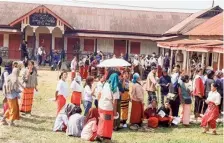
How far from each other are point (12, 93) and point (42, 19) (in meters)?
22.1

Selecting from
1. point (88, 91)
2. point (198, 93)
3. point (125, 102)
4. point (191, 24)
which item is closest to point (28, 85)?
point (88, 91)

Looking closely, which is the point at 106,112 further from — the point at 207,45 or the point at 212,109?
the point at 207,45

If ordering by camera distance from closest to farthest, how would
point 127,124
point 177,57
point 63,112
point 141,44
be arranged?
1. point 63,112
2. point 127,124
3. point 177,57
4. point 141,44

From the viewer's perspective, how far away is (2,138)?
30.0 ft

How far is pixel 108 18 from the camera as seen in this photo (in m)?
36.2

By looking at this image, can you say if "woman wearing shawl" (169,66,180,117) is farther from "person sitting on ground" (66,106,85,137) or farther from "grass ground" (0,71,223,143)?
"person sitting on ground" (66,106,85,137)

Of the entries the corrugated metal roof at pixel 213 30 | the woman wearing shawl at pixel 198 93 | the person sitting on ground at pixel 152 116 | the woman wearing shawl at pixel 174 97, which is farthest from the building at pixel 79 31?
the person sitting on ground at pixel 152 116

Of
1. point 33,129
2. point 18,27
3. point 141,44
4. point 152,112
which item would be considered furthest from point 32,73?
point 141,44

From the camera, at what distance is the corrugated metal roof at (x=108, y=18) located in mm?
34500

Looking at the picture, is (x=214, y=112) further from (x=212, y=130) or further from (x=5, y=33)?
(x=5, y=33)

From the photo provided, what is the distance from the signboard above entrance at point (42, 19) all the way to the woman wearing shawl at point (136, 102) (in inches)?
859

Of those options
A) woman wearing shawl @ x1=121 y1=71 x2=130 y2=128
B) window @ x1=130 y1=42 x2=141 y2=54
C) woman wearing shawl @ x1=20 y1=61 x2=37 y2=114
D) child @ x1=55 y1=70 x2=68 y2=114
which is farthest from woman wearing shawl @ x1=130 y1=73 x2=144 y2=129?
window @ x1=130 y1=42 x2=141 y2=54

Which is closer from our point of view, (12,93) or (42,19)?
(12,93)

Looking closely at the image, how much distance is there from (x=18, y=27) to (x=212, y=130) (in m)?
24.8
